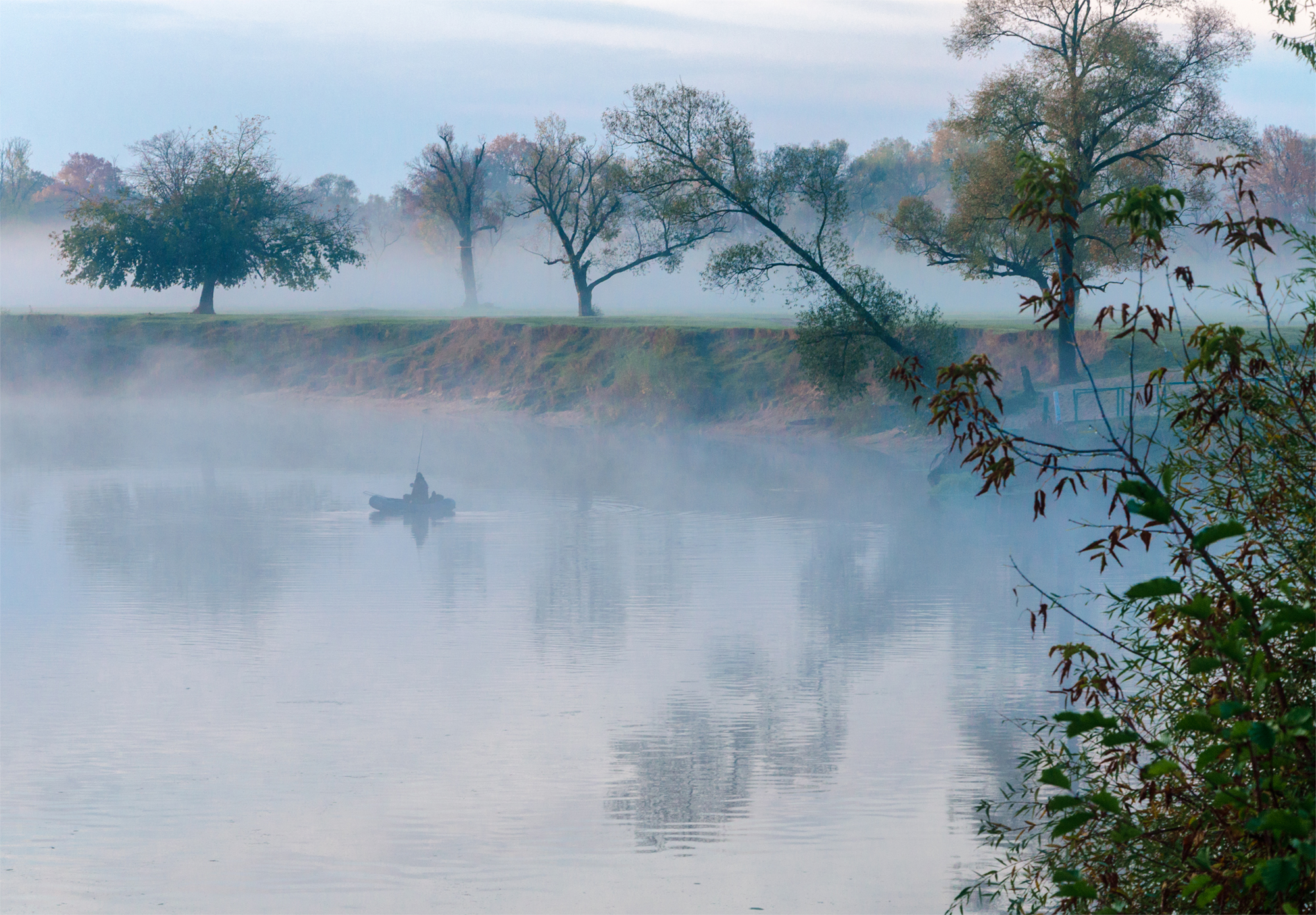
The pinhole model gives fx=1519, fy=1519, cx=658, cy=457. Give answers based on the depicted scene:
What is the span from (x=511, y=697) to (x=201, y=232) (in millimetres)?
70552

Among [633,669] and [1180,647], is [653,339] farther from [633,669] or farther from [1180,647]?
[1180,647]

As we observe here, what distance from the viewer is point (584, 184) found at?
88.2 meters

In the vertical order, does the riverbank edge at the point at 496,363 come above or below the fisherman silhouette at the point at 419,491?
above

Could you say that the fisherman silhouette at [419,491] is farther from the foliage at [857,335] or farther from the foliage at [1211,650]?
the foliage at [1211,650]

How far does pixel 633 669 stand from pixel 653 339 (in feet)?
139

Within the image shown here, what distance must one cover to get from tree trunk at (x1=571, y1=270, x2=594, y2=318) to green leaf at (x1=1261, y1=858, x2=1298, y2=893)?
245ft

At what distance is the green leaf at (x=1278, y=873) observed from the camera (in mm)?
5945

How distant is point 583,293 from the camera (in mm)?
81688

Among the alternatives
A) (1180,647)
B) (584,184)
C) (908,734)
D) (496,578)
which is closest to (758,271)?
(496,578)

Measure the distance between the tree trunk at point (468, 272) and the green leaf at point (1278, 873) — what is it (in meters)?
103

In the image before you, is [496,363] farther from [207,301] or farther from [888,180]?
[888,180]

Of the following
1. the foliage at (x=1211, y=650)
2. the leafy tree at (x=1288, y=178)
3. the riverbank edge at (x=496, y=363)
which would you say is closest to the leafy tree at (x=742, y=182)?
the riverbank edge at (x=496, y=363)

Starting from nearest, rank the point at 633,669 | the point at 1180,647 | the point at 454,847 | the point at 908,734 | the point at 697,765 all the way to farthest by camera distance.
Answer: the point at 1180,647 < the point at 454,847 < the point at 697,765 < the point at 908,734 < the point at 633,669

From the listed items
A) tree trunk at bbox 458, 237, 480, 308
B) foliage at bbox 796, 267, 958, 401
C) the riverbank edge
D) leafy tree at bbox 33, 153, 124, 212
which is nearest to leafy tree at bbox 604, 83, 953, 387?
foliage at bbox 796, 267, 958, 401
